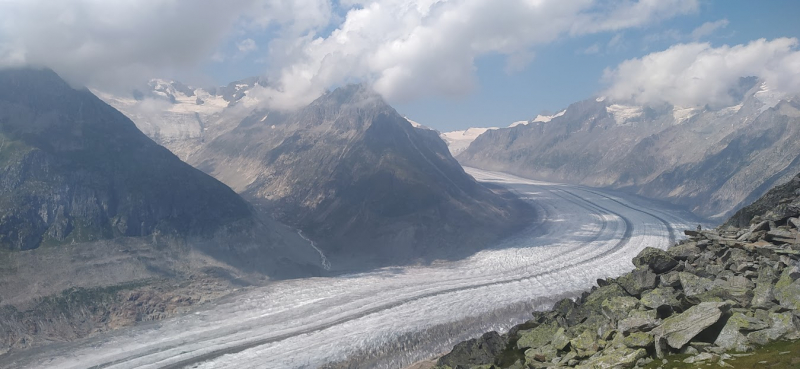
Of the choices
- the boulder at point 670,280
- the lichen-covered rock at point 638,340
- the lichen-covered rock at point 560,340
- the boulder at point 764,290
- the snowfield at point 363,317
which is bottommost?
the snowfield at point 363,317

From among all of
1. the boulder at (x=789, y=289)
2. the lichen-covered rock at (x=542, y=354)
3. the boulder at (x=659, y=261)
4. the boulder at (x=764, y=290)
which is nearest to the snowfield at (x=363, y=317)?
the lichen-covered rock at (x=542, y=354)

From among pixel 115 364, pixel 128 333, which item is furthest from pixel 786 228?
pixel 128 333

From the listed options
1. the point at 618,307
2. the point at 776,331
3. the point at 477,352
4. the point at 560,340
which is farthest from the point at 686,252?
the point at 477,352

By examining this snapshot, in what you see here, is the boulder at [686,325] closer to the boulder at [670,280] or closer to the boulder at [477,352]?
the boulder at [670,280]

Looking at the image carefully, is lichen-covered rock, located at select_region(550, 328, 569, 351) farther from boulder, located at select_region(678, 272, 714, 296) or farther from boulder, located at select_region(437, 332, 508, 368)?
boulder, located at select_region(678, 272, 714, 296)

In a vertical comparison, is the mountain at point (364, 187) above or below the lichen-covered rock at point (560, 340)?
above

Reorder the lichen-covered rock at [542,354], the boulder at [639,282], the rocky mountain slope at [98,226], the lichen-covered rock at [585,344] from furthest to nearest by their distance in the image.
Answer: the rocky mountain slope at [98,226]
the boulder at [639,282]
the lichen-covered rock at [542,354]
the lichen-covered rock at [585,344]

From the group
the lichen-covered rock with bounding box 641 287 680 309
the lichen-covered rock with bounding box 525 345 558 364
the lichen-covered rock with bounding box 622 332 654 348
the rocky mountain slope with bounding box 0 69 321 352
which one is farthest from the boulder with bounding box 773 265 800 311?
the rocky mountain slope with bounding box 0 69 321 352

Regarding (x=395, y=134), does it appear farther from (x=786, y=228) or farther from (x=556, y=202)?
(x=786, y=228)
